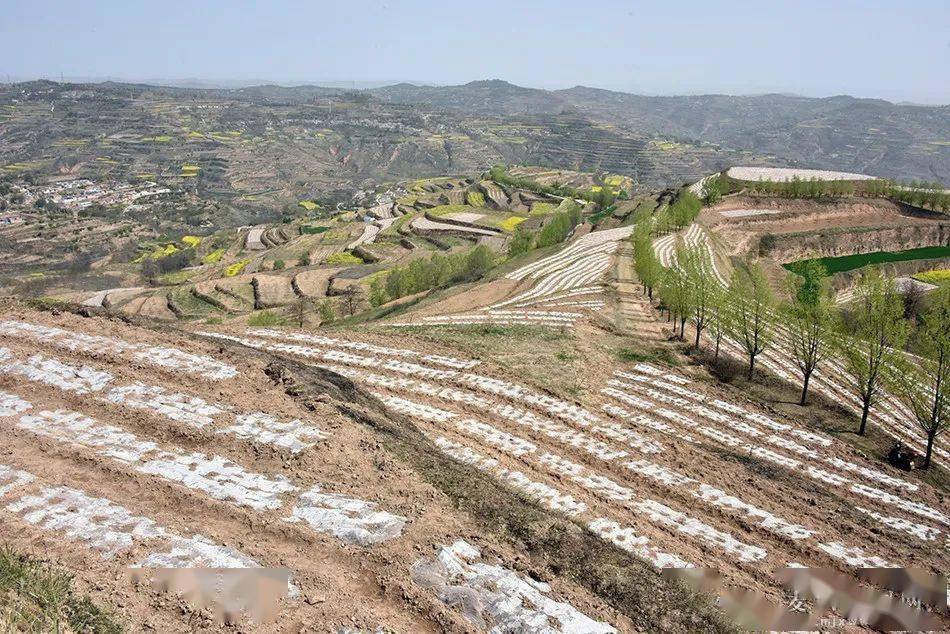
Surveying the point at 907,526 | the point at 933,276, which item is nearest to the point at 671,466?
the point at 907,526

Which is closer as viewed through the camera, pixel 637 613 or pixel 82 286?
pixel 637 613

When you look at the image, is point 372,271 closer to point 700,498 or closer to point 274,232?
point 274,232

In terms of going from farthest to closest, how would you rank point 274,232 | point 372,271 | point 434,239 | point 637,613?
1. point 274,232
2. point 434,239
3. point 372,271
4. point 637,613

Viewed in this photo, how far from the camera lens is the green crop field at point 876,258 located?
6819 cm

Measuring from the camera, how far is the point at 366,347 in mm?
24516

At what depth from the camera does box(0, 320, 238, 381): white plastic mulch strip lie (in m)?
15.5

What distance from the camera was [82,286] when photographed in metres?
102

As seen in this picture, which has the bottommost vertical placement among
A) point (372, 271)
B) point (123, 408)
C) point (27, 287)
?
point (27, 287)

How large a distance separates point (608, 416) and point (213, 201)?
694 ft

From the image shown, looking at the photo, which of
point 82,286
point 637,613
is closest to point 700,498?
point 637,613

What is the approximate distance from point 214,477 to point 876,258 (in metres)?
85.4

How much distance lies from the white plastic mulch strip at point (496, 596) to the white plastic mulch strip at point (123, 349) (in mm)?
9268

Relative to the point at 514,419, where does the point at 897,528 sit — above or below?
below

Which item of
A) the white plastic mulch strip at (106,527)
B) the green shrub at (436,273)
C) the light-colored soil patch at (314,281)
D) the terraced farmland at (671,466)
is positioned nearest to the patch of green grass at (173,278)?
the light-colored soil patch at (314,281)
